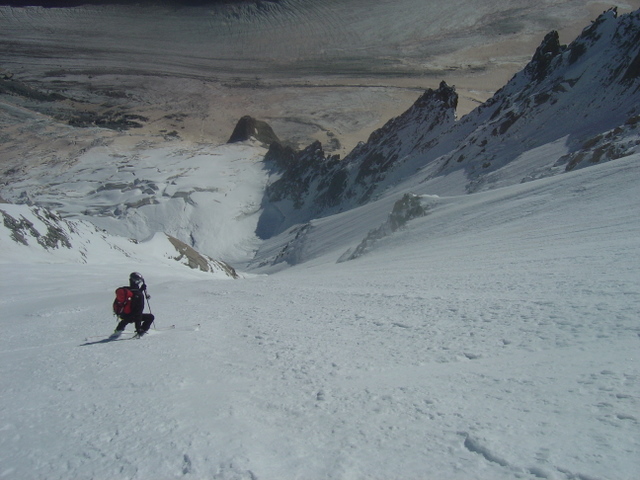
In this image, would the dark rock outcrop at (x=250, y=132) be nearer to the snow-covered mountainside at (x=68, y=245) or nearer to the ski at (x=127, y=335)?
the snow-covered mountainside at (x=68, y=245)

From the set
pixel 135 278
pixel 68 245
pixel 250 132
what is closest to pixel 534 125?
pixel 68 245

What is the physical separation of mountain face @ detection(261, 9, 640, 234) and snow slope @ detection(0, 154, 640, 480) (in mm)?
18182

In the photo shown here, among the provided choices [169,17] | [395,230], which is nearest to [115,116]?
[169,17]

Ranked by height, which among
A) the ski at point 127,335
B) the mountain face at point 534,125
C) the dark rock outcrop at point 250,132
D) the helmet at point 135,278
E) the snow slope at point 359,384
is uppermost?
the dark rock outcrop at point 250,132

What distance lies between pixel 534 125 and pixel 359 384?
111 ft

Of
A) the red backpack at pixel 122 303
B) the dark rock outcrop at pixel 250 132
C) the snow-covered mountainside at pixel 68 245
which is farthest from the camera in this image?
the dark rock outcrop at pixel 250 132

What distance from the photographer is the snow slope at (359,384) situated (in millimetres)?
3266

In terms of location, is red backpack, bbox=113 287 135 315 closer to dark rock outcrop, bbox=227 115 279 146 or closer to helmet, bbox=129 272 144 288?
helmet, bbox=129 272 144 288

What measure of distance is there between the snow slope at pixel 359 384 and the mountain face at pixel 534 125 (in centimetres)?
1818

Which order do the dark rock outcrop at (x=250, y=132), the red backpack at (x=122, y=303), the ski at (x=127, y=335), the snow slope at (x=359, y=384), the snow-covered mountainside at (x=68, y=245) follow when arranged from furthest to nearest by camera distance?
the dark rock outcrop at (x=250, y=132), the snow-covered mountainside at (x=68, y=245), the red backpack at (x=122, y=303), the ski at (x=127, y=335), the snow slope at (x=359, y=384)

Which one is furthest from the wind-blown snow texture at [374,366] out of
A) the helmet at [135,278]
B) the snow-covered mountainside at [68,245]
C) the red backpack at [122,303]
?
the snow-covered mountainside at [68,245]

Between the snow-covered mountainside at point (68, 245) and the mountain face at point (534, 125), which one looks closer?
the snow-covered mountainside at point (68, 245)

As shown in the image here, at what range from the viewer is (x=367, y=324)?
6.91 meters

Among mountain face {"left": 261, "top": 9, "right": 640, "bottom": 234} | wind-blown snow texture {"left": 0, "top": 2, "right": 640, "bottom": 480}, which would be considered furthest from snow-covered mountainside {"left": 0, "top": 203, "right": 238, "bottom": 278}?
mountain face {"left": 261, "top": 9, "right": 640, "bottom": 234}
